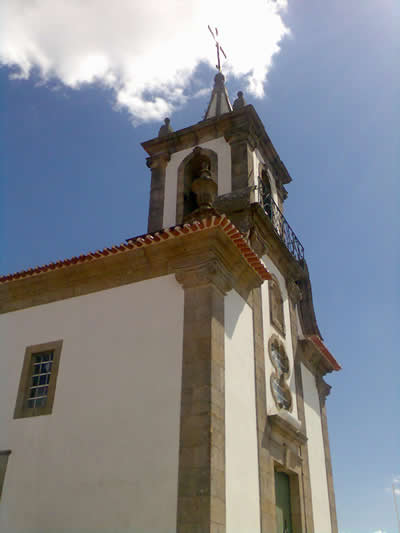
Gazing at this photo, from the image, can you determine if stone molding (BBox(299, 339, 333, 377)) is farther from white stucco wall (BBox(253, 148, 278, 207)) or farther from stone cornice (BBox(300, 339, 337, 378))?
white stucco wall (BBox(253, 148, 278, 207))

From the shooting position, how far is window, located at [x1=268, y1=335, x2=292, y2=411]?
32.9 feet

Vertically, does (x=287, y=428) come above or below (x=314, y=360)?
below

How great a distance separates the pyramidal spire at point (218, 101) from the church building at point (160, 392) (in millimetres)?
4426

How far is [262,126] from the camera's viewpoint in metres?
13.2

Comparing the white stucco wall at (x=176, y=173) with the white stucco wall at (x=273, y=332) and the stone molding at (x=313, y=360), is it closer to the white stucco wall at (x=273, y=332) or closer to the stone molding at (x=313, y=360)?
the white stucco wall at (x=273, y=332)

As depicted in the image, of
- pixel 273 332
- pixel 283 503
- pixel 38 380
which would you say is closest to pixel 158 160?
pixel 273 332

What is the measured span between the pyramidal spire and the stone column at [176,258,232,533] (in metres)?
7.49

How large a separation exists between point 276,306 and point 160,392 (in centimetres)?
435

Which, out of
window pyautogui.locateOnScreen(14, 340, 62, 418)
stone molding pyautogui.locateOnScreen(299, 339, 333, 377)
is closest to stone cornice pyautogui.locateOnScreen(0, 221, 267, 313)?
window pyautogui.locateOnScreen(14, 340, 62, 418)

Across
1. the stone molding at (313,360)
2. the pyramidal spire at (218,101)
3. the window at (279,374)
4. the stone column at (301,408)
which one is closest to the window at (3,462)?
the window at (279,374)

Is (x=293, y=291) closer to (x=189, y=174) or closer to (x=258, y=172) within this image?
(x=258, y=172)

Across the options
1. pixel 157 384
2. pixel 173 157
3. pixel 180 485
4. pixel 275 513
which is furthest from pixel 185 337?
pixel 173 157

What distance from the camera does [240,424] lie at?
7969 mm

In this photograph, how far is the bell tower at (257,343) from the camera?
7.77 metres
